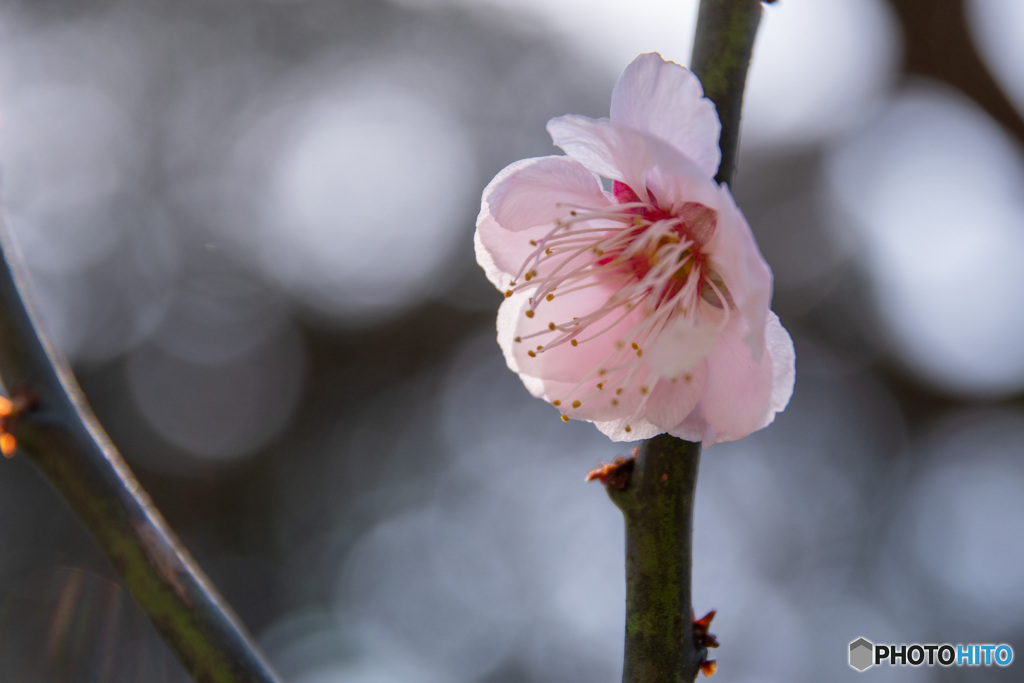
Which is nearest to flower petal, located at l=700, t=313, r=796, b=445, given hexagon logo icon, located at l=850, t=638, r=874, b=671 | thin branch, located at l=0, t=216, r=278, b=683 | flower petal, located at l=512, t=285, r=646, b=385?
flower petal, located at l=512, t=285, r=646, b=385

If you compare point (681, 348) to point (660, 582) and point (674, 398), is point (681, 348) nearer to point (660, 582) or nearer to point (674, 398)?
point (674, 398)

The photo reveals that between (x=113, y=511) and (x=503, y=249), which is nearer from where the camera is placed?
(x=113, y=511)

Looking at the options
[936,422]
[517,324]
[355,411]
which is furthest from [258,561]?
[517,324]

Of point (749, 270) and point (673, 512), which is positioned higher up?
point (749, 270)

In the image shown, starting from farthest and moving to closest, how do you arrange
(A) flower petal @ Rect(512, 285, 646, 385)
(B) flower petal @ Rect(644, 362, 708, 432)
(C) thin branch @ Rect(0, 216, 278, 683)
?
(A) flower petal @ Rect(512, 285, 646, 385) → (B) flower petal @ Rect(644, 362, 708, 432) → (C) thin branch @ Rect(0, 216, 278, 683)

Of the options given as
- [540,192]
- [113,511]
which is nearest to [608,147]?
[540,192]

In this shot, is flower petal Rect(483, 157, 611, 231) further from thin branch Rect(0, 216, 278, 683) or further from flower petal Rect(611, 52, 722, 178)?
thin branch Rect(0, 216, 278, 683)

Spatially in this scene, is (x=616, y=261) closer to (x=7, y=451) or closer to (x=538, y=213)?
(x=538, y=213)
